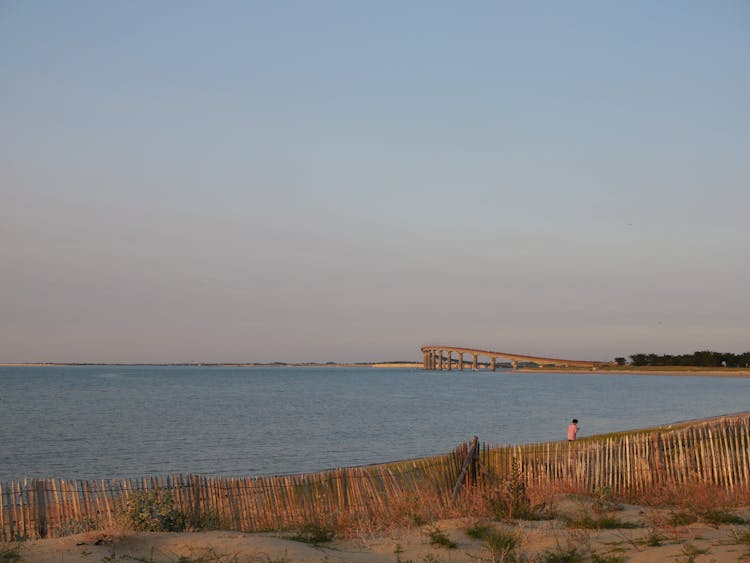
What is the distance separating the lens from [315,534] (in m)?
12.5

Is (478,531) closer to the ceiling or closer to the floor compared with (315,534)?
→ closer to the ceiling

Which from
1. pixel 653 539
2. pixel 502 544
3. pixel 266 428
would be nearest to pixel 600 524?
pixel 653 539

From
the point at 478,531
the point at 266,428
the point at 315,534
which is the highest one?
the point at 478,531

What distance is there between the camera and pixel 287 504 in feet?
49.2

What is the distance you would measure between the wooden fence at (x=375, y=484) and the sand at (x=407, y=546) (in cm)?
207

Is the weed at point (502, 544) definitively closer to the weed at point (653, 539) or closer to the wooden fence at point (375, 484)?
the weed at point (653, 539)

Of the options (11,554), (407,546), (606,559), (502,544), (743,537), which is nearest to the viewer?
(11,554)

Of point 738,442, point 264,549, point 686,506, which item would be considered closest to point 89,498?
point 264,549

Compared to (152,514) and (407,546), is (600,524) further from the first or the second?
(152,514)

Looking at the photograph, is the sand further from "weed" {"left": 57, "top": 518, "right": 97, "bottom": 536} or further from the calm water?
the calm water

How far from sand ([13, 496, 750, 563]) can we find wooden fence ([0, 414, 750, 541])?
2.07 metres

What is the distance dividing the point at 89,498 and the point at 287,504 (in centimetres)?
374

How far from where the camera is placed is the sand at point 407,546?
10258 millimetres

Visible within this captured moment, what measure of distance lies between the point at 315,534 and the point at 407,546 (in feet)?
5.83
